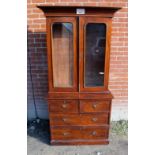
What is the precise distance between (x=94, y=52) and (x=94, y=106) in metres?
0.68

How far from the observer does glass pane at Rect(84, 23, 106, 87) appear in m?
2.31

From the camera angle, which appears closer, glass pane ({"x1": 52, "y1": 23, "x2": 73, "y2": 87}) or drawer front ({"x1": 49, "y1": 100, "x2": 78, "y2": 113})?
glass pane ({"x1": 52, "y1": 23, "x2": 73, "y2": 87})

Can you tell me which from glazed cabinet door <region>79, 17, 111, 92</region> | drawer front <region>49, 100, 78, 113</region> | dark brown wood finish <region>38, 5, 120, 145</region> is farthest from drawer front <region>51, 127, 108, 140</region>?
glazed cabinet door <region>79, 17, 111, 92</region>

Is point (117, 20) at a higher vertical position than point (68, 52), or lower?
higher

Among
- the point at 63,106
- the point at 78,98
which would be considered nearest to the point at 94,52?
the point at 78,98

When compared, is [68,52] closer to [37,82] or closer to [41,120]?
[37,82]

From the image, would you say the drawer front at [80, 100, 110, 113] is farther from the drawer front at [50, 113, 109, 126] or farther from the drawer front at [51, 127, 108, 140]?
the drawer front at [51, 127, 108, 140]

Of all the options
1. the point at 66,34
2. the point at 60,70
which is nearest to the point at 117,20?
the point at 66,34

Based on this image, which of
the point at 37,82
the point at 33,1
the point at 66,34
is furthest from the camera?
the point at 37,82

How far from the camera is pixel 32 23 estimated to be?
2.90m

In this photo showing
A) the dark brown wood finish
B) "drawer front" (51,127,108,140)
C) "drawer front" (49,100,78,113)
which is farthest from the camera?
"drawer front" (51,127,108,140)

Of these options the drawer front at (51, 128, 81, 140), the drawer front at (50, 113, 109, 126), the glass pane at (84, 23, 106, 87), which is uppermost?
the glass pane at (84, 23, 106, 87)

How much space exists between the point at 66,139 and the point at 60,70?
941 millimetres

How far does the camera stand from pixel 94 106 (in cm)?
248
